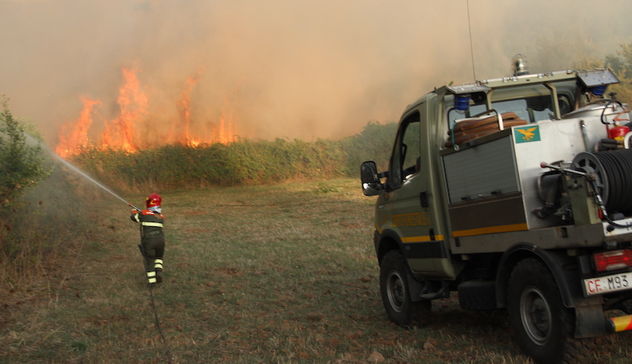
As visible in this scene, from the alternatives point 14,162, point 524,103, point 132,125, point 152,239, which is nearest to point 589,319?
point 524,103

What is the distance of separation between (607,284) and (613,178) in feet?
2.34

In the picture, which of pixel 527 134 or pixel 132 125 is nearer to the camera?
pixel 527 134

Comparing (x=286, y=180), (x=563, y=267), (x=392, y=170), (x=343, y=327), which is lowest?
(x=343, y=327)

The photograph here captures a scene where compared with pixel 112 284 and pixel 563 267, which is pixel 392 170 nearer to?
pixel 563 267

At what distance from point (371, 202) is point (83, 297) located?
49.0ft

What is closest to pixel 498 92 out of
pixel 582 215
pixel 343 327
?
pixel 582 215

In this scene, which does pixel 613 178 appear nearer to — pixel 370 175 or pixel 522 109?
pixel 522 109

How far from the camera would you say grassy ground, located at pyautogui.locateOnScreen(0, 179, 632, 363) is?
5734 millimetres

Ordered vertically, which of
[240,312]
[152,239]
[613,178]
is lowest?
[240,312]

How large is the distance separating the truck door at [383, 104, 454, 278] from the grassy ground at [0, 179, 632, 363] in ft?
2.52

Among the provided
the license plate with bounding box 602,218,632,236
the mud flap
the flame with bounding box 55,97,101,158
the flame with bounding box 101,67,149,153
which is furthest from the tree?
the flame with bounding box 101,67,149,153

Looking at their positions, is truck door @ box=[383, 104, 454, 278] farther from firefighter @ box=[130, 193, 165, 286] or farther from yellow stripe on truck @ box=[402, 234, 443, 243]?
firefighter @ box=[130, 193, 165, 286]

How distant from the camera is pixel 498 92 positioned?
5855 millimetres

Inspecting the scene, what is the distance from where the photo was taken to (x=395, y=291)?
6.97 meters
